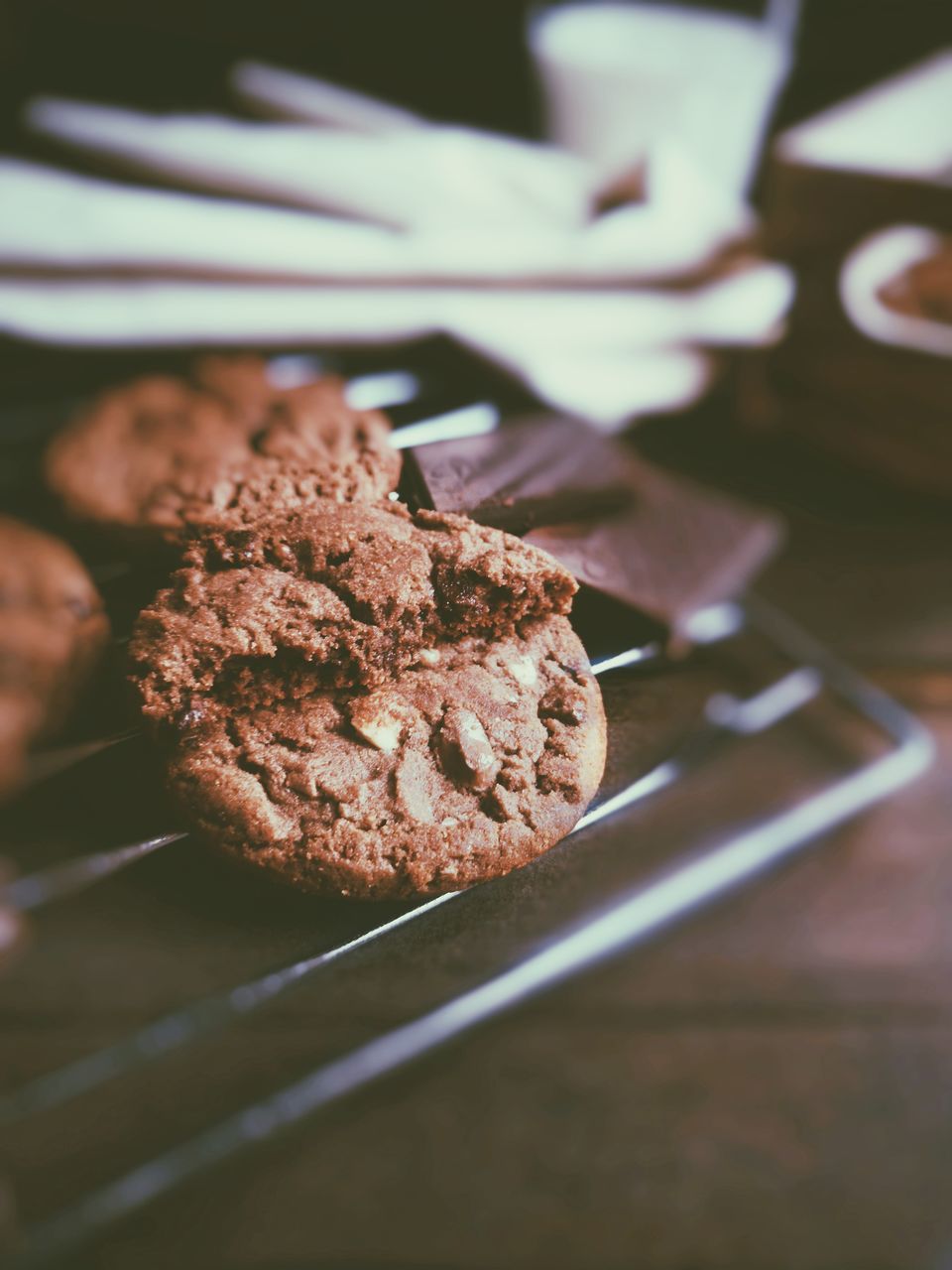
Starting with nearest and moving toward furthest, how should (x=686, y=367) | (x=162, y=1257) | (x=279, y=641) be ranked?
(x=279, y=641), (x=162, y=1257), (x=686, y=367)

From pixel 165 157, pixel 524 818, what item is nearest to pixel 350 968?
pixel 524 818

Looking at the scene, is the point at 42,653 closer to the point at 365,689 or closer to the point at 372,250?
the point at 365,689

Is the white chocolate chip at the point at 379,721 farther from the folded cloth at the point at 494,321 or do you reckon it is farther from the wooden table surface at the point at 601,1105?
the folded cloth at the point at 494,321

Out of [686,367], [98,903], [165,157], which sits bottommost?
[98,903]

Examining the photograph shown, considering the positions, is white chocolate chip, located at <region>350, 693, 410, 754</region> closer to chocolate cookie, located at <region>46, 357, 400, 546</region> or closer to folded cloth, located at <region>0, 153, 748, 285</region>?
chocolate cookie, located at <region>46, 357, 400, 546</region>

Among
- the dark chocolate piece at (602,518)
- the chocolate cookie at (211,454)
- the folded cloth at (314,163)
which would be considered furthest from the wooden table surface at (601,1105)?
the folded cloth at (314,163)

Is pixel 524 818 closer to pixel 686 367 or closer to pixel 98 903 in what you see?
pixel 98 903
